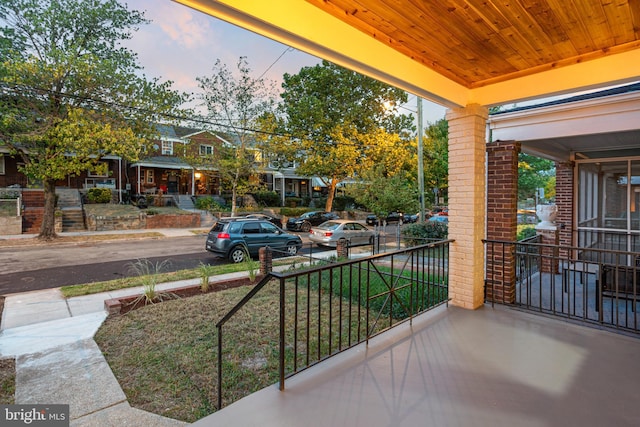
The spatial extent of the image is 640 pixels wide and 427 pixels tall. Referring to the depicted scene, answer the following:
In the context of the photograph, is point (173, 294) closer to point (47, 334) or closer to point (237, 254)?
point (47, 334)

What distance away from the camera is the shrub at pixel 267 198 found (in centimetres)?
2766

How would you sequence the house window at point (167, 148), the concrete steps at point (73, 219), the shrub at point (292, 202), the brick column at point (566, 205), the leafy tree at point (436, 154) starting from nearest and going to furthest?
1. the brick column at point (566, 205)
2. the concrete steps at point (73, 219)
3. the leafy tree at point (436, 154)
4. the house window at point (167, 148)
5. the shrub at point (292, 202)

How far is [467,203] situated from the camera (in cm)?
440

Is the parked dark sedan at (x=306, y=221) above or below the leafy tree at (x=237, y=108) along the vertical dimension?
below

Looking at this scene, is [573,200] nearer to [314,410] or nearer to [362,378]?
[362,378]

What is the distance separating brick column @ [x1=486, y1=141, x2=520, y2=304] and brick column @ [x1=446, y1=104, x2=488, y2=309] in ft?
0.83

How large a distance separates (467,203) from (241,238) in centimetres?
763

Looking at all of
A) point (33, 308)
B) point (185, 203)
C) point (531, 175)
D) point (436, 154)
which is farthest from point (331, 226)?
point (531, 175)

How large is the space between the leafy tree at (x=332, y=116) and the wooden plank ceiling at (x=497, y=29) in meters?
18.1

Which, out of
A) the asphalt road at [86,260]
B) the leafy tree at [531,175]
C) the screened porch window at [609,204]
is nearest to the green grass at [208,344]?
the asphalt road at [86,260]

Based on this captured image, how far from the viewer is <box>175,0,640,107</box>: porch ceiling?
8.20ft

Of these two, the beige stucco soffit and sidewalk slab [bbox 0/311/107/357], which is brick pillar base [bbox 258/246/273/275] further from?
the beige stucco soffit

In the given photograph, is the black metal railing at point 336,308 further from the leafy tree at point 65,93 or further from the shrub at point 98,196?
the shrub at point 98,196

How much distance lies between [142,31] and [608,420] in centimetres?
1978
